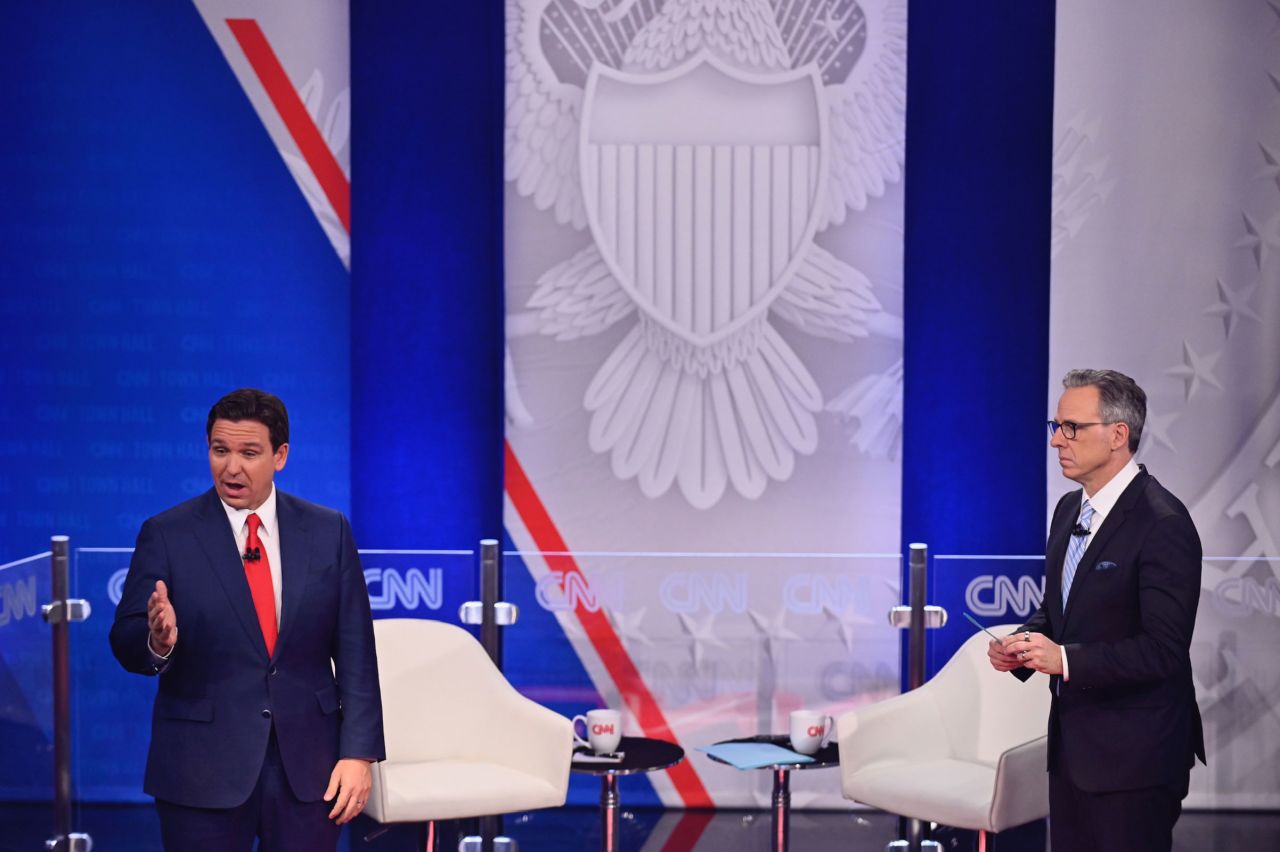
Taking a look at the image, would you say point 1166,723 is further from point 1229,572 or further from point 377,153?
point 377,153

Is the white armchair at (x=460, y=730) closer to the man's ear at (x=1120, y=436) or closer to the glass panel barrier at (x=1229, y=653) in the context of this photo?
the glass panel barrier at (x=1229, y=653)

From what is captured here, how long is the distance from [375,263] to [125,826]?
2.22 metres

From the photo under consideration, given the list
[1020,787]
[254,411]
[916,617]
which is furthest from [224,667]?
[916,617]

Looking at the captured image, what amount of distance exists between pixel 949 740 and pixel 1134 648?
1565mm

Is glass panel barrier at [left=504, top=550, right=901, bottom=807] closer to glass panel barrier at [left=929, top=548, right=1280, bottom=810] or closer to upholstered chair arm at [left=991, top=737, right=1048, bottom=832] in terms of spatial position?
glass panel barrier at [left=929, top=548, right=1280, bottom=810]

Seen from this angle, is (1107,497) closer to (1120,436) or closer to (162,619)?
(1120,436)

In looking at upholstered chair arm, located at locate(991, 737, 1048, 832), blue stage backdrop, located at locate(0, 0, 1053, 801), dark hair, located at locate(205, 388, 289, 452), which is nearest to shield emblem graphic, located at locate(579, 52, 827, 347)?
blue stage backdrop, located at locate(0, 0, 1053, 801)

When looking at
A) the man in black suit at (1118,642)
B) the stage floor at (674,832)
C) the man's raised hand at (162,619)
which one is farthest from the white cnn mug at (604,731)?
the man's raised hand at (162,619)

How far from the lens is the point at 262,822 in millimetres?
2756

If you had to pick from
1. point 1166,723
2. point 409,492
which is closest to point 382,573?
point 409,492

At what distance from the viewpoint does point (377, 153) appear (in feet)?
17.4

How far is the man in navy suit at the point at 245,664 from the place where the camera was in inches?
105

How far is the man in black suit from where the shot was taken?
2791 mm

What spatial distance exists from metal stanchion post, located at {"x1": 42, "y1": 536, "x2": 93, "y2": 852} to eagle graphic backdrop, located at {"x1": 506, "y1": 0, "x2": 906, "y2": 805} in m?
1.64
